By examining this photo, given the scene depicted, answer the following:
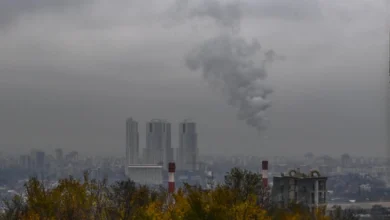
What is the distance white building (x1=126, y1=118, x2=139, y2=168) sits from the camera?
420 ft

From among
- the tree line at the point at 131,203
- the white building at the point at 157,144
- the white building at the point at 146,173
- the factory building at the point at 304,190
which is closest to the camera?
the tree line at the point at 131,203

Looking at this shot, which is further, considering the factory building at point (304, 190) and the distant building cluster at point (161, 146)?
the distant building cluster at point (161, 146)

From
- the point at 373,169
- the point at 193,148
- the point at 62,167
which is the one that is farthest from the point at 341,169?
the point at 62,167

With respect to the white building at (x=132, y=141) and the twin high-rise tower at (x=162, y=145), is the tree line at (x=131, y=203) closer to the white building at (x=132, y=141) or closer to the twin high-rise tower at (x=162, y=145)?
the twin high-rise tower at (x=162, y=145)

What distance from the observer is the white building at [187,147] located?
126 metres

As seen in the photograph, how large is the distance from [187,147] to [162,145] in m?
5.27

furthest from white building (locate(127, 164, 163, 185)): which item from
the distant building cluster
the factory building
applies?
the factory building

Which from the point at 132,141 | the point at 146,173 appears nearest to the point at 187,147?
the point at 132,141

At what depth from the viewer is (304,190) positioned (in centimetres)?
2867

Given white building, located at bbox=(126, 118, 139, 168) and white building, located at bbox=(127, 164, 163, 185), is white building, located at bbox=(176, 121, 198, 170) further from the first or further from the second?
white building, located at bbox=(127, 164, 163, 185)

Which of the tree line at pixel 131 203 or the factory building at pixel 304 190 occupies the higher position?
the tree line at pixel 131 203

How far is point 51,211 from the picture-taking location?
14.7 m

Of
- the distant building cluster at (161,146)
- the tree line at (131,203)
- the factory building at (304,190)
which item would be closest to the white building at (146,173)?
the distant building cluster at (161,146)

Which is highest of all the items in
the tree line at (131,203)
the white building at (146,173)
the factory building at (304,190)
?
the tree line at (131,203)
